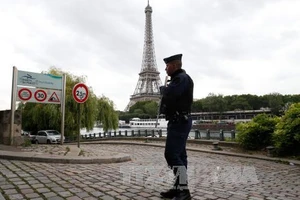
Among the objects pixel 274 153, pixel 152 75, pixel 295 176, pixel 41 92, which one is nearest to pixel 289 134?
pixel 274 153

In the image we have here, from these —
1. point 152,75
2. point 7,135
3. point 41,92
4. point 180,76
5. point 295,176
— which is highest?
point 152,75

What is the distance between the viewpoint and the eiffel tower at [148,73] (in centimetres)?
9650

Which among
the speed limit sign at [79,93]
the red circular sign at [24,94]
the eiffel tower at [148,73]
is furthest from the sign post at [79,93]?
the eiffel tower at [148,73]

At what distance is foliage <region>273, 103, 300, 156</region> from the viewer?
31.8 ft

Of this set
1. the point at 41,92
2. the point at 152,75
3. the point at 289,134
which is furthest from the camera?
the point at 152,75

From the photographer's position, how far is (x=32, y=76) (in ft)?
37.2

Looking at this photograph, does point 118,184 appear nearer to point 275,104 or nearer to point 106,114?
point 106,114

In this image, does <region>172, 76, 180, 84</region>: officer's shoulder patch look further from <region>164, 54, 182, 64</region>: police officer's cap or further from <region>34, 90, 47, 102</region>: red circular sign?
<region>34, 90, 47, 102</region>: red circular sign

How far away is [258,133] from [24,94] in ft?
33.3

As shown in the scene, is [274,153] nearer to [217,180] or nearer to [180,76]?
[217,180]

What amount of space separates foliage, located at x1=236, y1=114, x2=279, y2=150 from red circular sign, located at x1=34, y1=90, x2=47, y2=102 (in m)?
9.10

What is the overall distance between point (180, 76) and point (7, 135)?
8.80 m

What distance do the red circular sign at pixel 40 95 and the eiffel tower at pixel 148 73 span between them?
275 feet

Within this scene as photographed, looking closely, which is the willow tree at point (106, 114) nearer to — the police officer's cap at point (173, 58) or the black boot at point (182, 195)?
the police officer's cap at point (173, 58)
